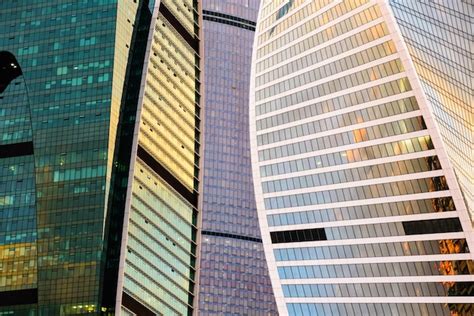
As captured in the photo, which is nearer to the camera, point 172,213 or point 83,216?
point 83,216

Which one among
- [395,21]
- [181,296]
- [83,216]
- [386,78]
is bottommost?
[181,296]

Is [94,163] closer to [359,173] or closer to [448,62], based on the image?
[359,173]

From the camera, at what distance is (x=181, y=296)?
15250cm

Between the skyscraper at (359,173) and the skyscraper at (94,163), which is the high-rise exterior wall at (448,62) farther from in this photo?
the skyscraper at (94,163)

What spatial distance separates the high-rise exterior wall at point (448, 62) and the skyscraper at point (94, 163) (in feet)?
150

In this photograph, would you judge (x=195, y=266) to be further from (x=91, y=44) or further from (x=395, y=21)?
(x=395, y=21)

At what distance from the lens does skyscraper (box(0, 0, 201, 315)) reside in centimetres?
13125

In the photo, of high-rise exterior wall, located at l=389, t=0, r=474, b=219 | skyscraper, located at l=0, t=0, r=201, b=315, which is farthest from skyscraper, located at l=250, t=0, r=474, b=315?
skyscraper, located at l=0, t=0, r=201, b=315

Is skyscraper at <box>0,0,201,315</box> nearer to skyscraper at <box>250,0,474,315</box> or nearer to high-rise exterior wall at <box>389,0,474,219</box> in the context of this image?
skyscraper at <box>250,0,474,315</box>

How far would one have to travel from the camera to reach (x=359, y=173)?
417ft

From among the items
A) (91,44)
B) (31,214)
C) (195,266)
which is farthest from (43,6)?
(195,266)

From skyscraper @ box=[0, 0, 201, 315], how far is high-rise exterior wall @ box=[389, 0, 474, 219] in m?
45.6

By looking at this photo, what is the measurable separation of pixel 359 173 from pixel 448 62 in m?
22.1

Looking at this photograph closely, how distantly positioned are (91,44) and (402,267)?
63.5 m
